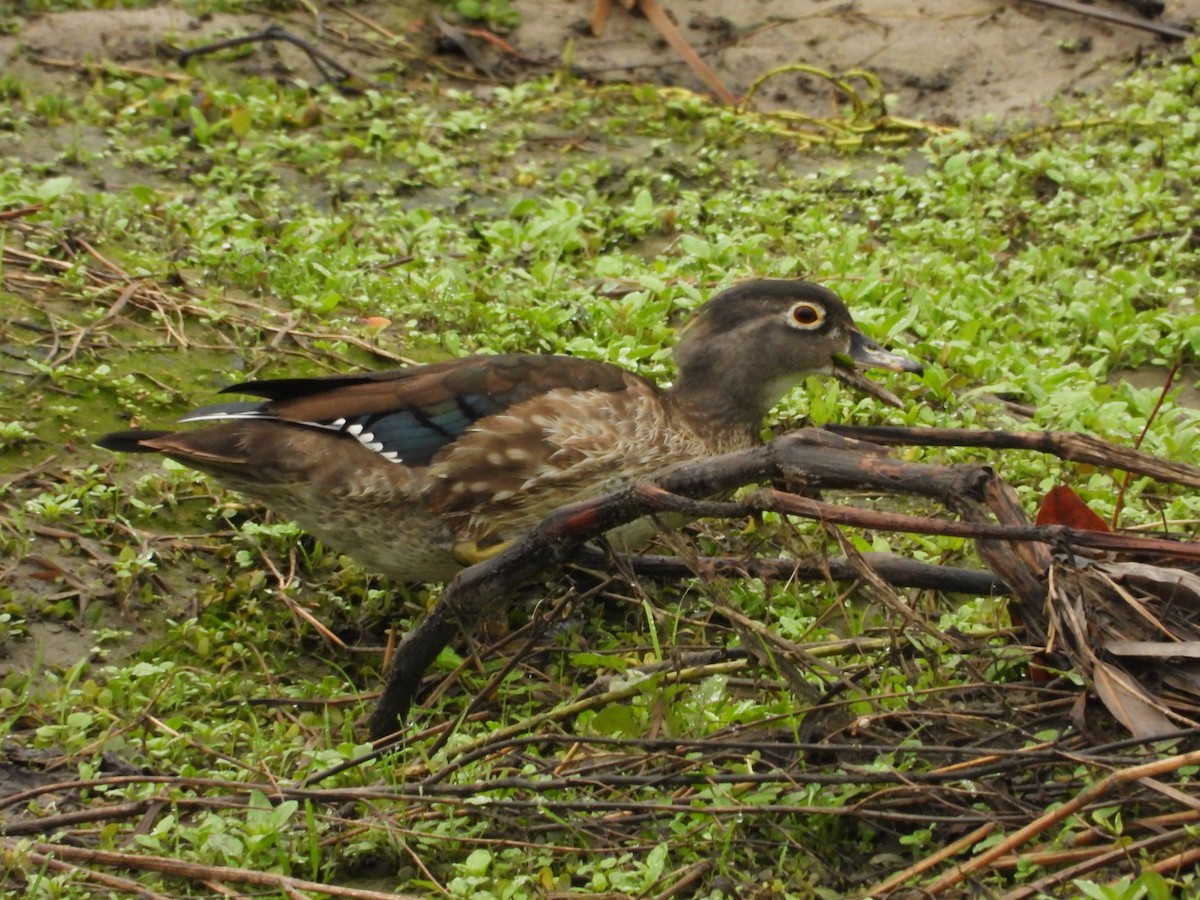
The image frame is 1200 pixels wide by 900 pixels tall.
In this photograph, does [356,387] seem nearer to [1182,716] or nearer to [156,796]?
[156,796]

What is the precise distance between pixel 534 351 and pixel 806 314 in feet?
4.20

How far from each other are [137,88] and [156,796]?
5.39 m

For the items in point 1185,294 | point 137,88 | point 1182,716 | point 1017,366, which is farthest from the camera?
point 137,88

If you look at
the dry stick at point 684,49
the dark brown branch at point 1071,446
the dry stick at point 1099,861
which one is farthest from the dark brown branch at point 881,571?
the dry stick at point 684,49

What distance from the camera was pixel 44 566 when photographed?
4.98 meters

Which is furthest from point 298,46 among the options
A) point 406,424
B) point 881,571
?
point 881,571

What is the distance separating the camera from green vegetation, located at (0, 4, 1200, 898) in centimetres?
363

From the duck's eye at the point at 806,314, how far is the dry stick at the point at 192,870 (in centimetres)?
263

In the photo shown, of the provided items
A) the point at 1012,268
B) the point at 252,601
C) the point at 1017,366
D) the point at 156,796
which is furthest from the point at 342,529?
the point at 1012,268

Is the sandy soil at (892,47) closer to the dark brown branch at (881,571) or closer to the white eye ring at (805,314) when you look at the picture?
the white eye ring at (805,314)

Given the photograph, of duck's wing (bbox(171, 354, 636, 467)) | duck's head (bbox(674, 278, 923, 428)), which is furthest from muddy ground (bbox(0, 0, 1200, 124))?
duck's wing (bbox(171, 354, 636, 467))

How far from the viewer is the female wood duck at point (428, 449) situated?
484 centimetres

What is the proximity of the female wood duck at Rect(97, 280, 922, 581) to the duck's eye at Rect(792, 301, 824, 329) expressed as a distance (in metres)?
0.70

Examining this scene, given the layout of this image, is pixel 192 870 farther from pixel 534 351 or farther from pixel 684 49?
pixel 684 49
